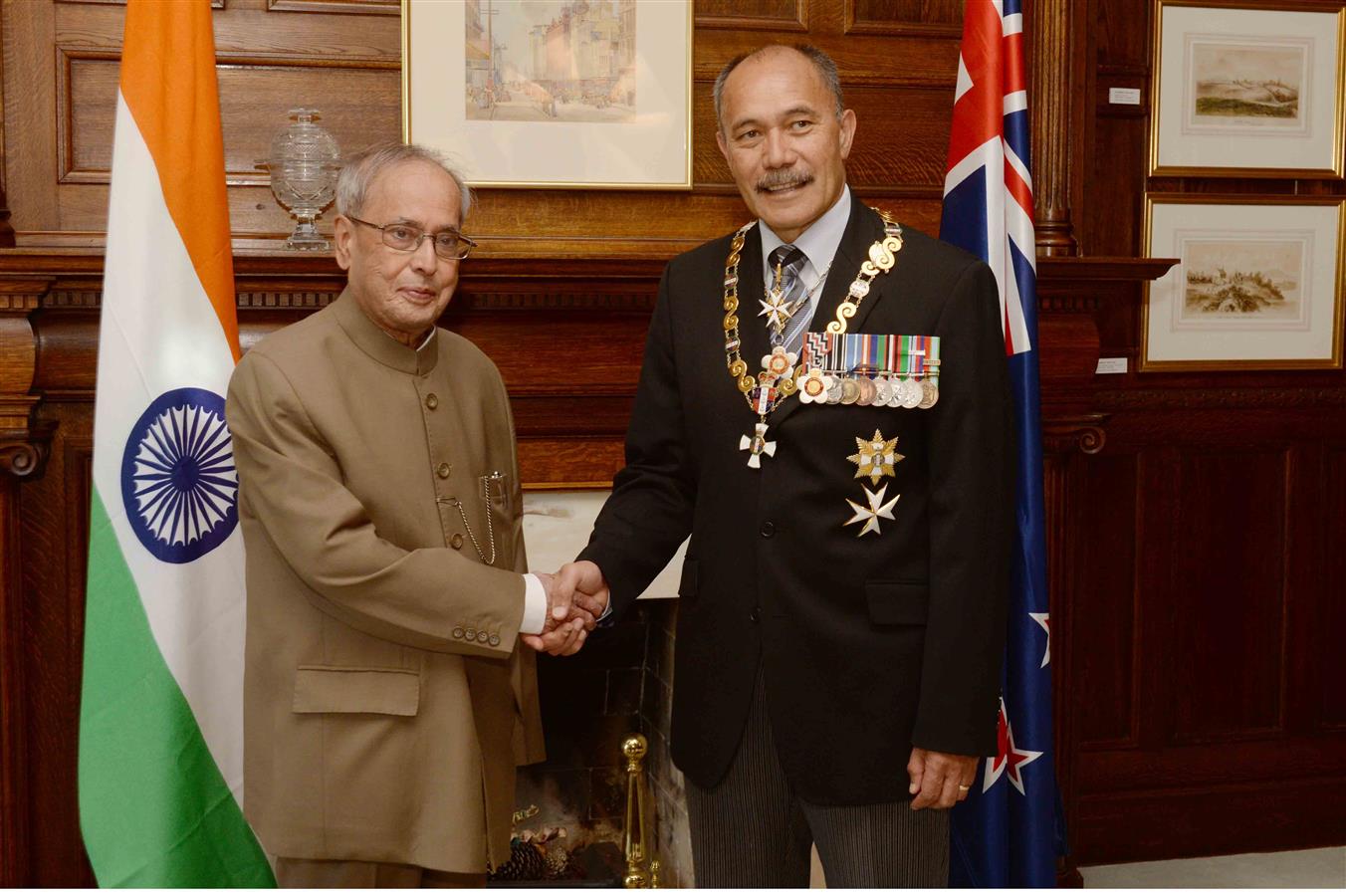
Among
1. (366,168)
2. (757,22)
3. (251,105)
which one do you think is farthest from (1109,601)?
(251,105)

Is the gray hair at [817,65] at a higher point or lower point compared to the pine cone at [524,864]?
higher

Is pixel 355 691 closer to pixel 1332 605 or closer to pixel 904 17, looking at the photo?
pixel 904 17

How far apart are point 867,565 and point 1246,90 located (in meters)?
2.56

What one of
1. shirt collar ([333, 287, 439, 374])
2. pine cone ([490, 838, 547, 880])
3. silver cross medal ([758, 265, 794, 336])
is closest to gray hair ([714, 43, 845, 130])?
silver cross medal ([758, 265, 794, 336])

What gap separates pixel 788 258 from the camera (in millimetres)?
1799

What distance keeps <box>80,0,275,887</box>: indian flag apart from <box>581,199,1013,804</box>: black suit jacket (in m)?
0.99

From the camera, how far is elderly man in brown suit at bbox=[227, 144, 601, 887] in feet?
5.55

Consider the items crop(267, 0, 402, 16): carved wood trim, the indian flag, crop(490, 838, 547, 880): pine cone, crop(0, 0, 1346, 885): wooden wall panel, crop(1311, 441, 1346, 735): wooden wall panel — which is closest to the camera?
the indian flag

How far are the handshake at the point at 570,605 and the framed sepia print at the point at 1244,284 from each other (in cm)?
217

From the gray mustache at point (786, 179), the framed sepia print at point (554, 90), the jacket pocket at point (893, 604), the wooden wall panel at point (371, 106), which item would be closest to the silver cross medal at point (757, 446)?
the jacket pocket at point (893, 604)

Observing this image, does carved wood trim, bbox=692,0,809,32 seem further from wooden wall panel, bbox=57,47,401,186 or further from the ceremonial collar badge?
the ceremonial collar badge

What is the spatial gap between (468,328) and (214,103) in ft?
2.52

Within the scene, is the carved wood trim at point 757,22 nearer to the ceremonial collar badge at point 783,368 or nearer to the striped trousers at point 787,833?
the ceremonial collar badge at point 783,368

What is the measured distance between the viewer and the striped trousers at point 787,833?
1666 millimetres
